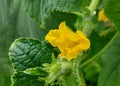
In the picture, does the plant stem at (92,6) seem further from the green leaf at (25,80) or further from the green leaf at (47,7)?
the green leaf at (25,80)

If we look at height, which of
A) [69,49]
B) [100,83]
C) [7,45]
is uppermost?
[69,49]

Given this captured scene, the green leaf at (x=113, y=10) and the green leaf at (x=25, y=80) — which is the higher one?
the green leaf at (x=113, y=10)

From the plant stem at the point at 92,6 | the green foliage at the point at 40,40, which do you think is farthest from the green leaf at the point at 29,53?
the plant stem at the point at 92,6

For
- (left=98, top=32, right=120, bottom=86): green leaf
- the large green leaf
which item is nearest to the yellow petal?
the large green leaf

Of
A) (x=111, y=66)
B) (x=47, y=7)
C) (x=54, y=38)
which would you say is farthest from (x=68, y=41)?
(x=111, y=66)

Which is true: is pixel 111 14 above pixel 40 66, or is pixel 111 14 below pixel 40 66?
above

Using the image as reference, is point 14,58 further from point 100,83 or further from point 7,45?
point 100,83

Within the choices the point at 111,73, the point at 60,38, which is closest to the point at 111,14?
the point at 60,38
